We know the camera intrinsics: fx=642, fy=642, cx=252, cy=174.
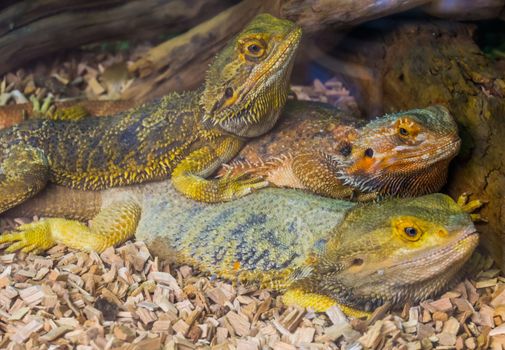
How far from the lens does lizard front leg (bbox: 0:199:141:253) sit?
3.37 m

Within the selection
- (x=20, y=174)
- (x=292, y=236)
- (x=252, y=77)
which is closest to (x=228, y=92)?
(x=252, y=77)

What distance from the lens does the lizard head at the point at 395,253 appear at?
2668 millimetres

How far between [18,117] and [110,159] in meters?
0.93

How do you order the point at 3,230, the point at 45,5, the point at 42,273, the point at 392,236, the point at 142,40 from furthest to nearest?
the point at 142,40 → the point at 45,5 → the point at 3,230 → the point at 42,273 → the point at 392,236

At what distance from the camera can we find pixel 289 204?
326 cm

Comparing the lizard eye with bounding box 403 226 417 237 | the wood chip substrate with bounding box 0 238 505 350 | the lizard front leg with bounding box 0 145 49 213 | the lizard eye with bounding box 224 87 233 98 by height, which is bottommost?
the wood chip substrate with bounding box 0 238 505 350

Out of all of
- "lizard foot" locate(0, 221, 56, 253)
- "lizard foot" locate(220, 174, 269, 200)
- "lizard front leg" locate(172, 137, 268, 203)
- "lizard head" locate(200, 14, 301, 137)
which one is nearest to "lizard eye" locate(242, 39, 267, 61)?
"lizard head" locate(200, 14, 301, 137)

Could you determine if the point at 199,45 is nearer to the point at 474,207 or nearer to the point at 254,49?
the point at 254,49

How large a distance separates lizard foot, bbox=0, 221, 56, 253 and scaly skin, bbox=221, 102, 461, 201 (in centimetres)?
104

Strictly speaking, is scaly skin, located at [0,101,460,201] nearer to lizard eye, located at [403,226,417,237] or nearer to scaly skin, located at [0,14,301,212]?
scaly skin, located at [0,14,301,212]

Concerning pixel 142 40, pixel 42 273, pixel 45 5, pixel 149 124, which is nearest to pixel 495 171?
pixel 149 124

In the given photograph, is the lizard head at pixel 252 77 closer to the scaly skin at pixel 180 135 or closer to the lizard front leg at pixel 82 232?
the scaly skin at pixel 180 135

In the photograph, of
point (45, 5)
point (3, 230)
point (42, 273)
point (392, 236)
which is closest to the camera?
point (392, 236)

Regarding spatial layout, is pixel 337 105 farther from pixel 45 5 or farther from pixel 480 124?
pixel 45 5
